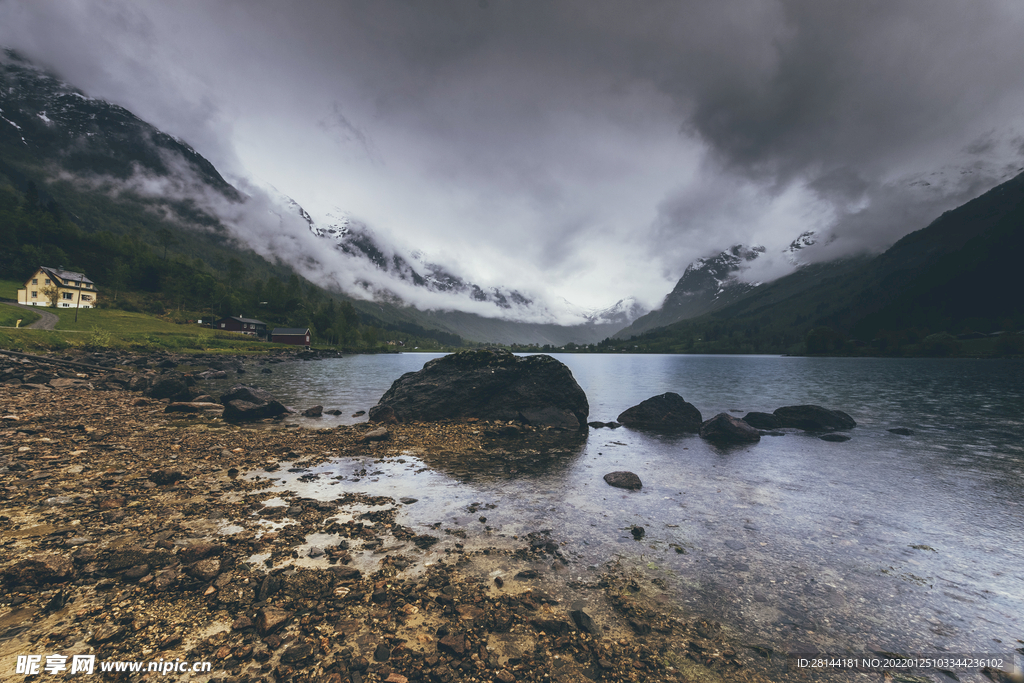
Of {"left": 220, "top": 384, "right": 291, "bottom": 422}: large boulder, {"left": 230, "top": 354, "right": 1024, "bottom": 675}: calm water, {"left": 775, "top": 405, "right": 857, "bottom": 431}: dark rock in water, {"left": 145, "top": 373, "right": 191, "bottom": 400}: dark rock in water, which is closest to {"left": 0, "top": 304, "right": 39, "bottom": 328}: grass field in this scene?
{"left": 145, "top": 373, "right": 191, "bottom": 400}: dark rock in water

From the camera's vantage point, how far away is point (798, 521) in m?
12.5

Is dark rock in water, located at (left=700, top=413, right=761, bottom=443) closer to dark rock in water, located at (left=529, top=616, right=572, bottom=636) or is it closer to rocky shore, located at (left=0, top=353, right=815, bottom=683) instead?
rocky shore, located at (left=0, top=353, right=815, bottom=683)

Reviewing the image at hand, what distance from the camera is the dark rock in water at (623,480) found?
15445 millimetres

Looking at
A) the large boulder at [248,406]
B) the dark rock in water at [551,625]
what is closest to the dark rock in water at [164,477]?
the large boulder at [248,406]

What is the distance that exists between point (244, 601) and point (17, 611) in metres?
3.27

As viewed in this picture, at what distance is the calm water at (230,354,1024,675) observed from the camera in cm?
777

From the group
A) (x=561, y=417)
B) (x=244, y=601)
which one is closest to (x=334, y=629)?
(x=244, y=601)

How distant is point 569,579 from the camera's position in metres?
8.53

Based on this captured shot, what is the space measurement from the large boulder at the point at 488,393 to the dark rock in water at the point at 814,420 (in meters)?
16.7

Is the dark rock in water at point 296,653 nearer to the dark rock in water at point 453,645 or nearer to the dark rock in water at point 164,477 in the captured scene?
the dark rock in water at point 453,645

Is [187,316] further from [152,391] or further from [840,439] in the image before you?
[840,439]

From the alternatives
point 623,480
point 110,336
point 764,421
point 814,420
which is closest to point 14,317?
point 110,336

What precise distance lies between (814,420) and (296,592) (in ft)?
116

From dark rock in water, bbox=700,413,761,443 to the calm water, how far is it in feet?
3.44
